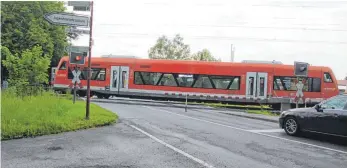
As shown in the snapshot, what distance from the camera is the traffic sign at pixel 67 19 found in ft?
37.3

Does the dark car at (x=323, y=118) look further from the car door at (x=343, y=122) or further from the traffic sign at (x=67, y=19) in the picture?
the traffic sign at (x=67, y=19)

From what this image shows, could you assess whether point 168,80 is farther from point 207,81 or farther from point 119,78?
point 119,78

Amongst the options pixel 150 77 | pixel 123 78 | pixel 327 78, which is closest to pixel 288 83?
pixel 327 78

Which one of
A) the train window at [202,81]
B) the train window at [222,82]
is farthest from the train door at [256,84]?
the train window at [202,81]

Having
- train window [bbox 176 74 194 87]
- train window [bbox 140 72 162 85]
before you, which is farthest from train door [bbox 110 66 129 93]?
train window [bbox 176 74 194 87]

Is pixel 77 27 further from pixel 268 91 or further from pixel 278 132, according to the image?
pixel 268 91

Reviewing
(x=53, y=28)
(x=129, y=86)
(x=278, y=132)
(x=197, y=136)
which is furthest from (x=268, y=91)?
(x=53, y=28)

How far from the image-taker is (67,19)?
11570 millimetres

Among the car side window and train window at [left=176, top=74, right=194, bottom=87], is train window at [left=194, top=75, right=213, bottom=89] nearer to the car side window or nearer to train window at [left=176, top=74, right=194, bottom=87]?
train window at [left=176, top=74, right=194, bottom=87]

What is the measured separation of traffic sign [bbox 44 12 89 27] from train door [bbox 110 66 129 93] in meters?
16.0

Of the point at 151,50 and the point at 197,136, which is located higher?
the point at 151,50

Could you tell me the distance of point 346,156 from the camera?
8344 mm

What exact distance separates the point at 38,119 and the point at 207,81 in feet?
59.5

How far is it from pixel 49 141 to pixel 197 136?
3918 millimetres
